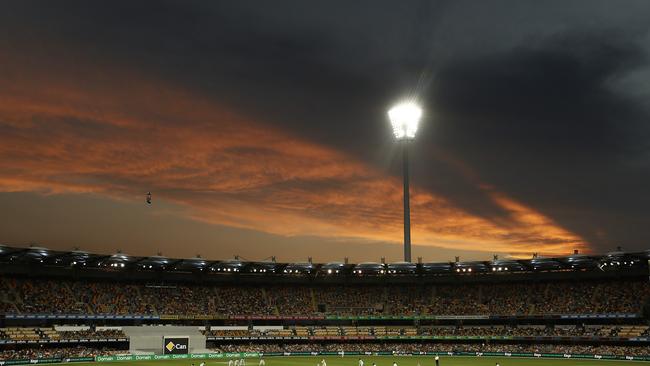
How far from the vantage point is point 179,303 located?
96.2 metres

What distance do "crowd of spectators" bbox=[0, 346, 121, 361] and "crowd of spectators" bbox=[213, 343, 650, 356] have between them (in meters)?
16.7

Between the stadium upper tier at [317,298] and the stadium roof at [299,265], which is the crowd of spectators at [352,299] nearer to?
the stadium upper tier at [317,298]

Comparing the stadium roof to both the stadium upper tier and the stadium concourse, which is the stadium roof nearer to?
the stadium concourse

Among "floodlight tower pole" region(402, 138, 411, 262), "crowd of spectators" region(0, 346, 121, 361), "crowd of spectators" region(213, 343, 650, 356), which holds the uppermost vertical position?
"floodlight tower pole" region(402, 138, 411, 262)

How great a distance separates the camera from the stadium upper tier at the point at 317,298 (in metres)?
86.1

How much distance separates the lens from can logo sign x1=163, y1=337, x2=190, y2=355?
8175 cm

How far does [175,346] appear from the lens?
8269 cm

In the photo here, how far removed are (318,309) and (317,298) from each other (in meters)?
3.33

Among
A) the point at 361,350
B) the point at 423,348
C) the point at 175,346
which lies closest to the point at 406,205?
the point at 361,350

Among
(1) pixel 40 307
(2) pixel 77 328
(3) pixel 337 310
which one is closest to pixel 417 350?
(3) pixel 337 310

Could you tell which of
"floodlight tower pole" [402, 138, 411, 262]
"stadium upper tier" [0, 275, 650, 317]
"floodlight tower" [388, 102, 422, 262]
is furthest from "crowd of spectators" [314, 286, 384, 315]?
"floodlight tower" [388, 102, 422, 262]

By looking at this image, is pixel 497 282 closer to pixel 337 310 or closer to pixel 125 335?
pixel 337 310

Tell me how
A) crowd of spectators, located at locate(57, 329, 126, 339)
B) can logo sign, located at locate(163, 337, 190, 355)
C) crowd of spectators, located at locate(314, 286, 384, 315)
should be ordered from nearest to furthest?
crowd of spectators, located at locate(57, 329, 126, 339)
can logo sign, located at locate(163, 337, 190, 355)
crowd of spectators, located at locate(314, 286, 384, 315)

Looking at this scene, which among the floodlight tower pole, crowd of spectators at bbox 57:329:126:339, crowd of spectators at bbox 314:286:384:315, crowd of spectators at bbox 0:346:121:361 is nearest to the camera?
crowd of spectators at bbox 0:346:121:361
